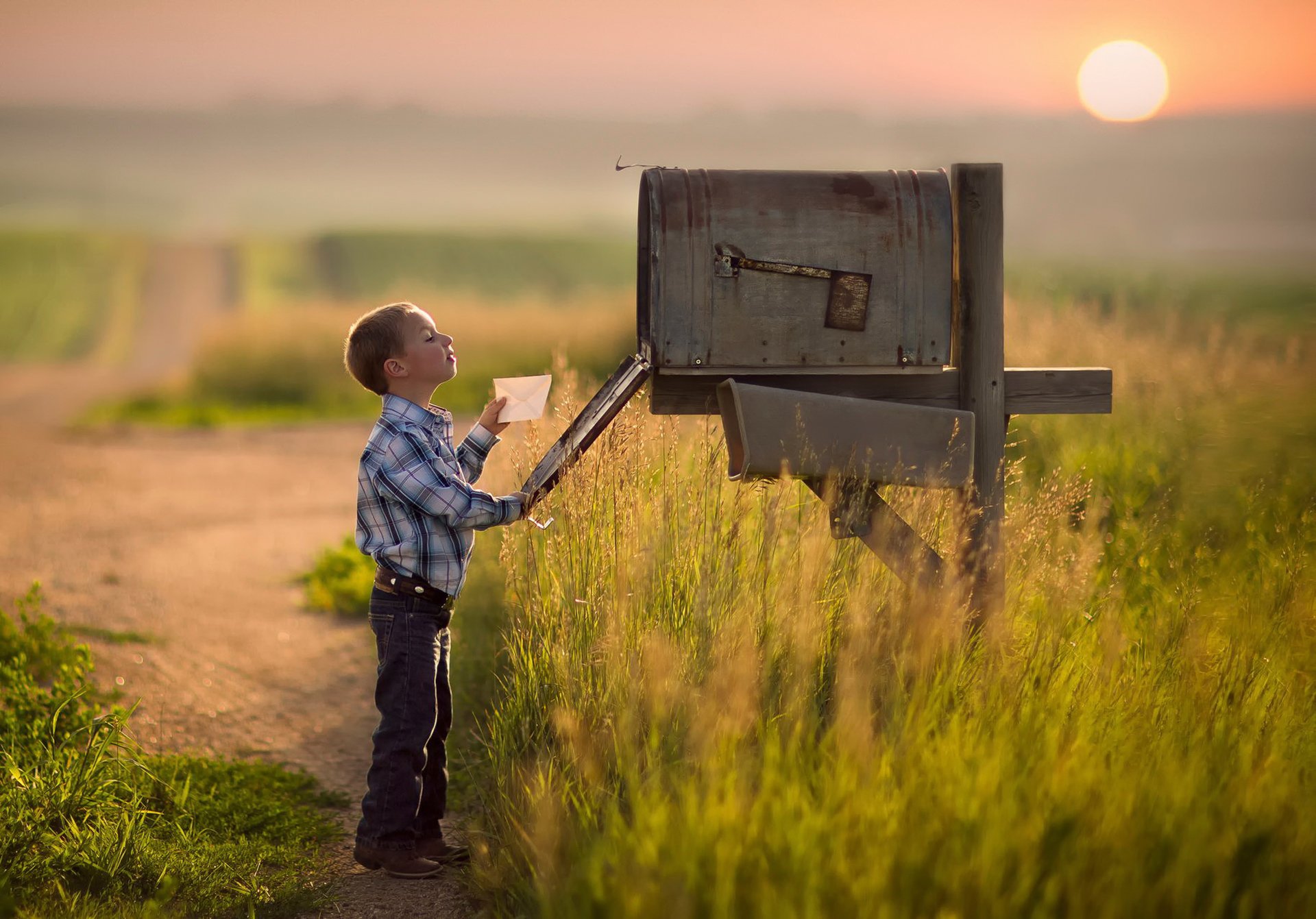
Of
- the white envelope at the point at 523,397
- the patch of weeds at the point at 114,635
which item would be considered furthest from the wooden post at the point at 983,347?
the patch of weeds at the point at 114,635

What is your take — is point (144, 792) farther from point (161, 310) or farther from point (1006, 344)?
point (161, 310)

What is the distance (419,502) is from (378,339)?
0.51 m

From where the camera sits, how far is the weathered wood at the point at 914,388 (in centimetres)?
341

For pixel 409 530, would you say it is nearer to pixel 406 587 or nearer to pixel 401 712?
pixel 406 587

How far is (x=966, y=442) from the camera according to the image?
3.42m

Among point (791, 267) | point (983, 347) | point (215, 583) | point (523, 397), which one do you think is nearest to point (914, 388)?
point (983, 347)

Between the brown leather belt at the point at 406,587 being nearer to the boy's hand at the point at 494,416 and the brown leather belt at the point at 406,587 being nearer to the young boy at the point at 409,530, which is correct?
the young boy at the point at 409,530

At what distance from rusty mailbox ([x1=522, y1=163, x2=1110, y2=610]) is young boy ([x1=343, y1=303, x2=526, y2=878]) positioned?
0.28 meters

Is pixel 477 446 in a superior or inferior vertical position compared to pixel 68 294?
inferior

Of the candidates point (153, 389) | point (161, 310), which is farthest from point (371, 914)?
point (161, 310)

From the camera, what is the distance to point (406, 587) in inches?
133

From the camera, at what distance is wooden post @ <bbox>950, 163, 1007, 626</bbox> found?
347 cm

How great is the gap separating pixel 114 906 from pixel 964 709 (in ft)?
7.88

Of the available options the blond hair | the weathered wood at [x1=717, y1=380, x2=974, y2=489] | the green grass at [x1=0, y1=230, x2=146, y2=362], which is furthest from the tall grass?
the green grass at [x1=0, y1=230, x2=146, y2=362]
